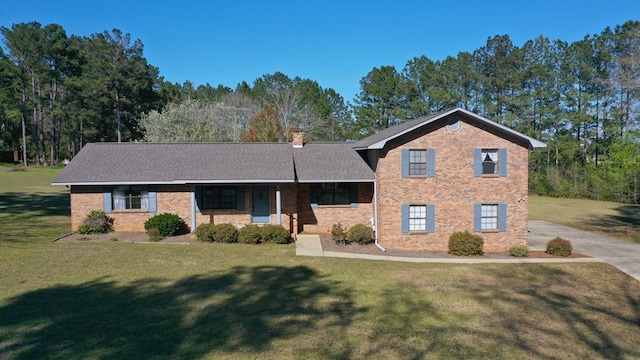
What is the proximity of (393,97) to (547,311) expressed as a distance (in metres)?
49.6

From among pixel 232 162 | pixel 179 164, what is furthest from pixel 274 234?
pixel 179 164

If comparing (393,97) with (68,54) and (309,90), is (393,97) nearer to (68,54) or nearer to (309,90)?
(309,90)

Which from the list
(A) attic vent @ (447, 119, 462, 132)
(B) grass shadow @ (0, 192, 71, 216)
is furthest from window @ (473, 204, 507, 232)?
(B) grass shadow @ (0, 192, 71, 216)

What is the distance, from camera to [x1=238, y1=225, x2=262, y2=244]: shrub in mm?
18969

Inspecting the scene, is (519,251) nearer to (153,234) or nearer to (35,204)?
(153,234)

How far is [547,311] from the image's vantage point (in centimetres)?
1110

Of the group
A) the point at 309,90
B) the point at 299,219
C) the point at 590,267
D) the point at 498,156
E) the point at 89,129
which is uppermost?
the point at 309,90

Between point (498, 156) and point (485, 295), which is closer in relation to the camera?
point (485, 295)

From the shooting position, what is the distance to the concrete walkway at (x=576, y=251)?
17.0m

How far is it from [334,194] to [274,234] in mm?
4045

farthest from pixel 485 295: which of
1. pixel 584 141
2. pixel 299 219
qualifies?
pixel 584 141

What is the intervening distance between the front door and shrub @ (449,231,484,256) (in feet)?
29.8

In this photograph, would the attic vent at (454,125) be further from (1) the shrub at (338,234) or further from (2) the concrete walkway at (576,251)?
(1) the shrub at (338,234)

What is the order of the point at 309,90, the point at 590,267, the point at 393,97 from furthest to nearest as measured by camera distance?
the point at 309,90 → the point at 393,97 → the point at 590,267
